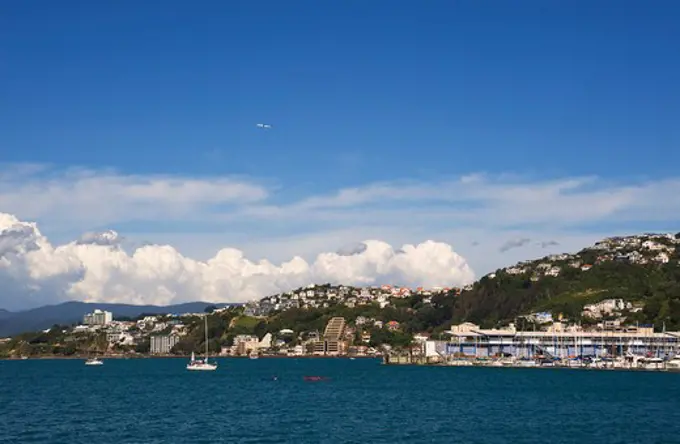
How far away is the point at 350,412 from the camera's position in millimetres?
67500

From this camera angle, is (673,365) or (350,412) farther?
(673,365)

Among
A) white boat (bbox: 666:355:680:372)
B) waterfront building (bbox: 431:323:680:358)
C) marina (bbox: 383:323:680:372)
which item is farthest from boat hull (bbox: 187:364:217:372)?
white boat (bbox: 666:355:680:372)

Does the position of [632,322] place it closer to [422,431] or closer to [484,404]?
[484,404]

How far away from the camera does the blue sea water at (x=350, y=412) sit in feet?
174

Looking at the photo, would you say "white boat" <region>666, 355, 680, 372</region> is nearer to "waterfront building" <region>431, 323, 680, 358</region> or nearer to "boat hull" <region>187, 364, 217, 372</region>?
"waterfront building" <region>431, 323, 680, 358</region>

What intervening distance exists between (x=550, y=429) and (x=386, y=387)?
42703 mm

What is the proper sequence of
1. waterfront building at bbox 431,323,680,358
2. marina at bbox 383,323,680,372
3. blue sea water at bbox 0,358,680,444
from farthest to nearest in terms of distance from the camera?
waterfront building at bbox 431,323,680,358, marina at bbox 383,323,680,372, blue sea water at bbox 0,358,680,444

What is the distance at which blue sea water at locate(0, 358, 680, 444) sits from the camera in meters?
53.2

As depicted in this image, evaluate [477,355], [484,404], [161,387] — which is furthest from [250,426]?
[477,355]

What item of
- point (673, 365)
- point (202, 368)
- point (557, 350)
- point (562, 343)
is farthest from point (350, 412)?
point (557, 350)

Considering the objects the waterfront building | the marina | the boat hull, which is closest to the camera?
the marina

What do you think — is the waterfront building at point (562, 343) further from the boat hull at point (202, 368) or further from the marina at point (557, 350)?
the boat hull at point (202, 368)

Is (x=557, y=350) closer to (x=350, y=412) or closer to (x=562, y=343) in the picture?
(x=562, y=343)

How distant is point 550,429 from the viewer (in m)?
56.7
